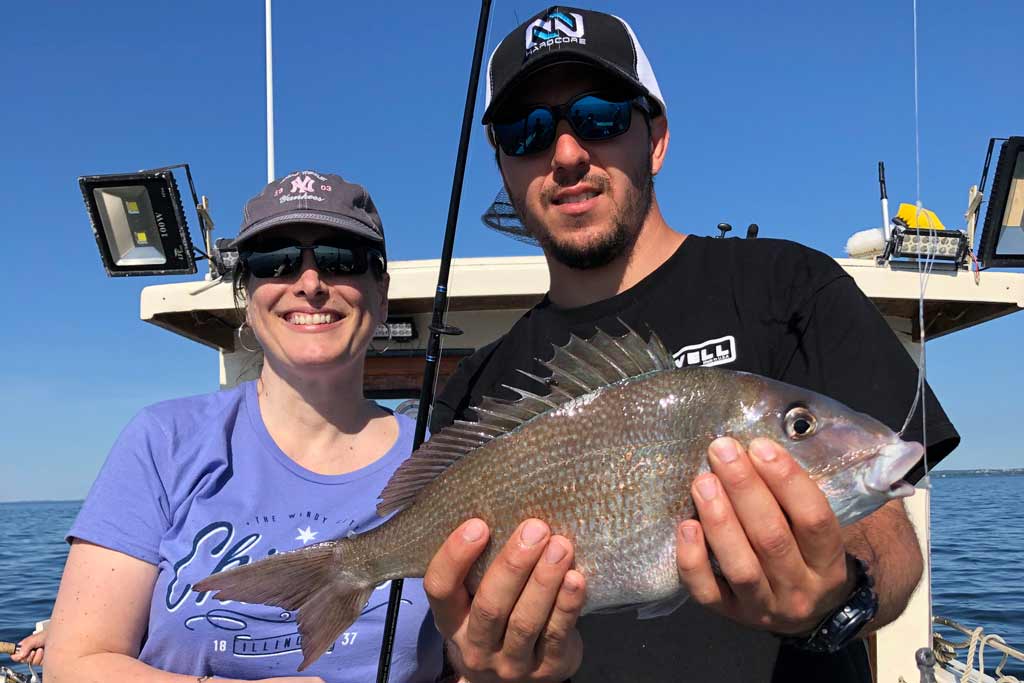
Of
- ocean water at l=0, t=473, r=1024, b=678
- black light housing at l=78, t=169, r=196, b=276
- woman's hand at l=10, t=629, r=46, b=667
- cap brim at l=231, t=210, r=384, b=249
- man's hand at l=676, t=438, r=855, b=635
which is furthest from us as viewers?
ocean water at l=0, t=473, r=1024, b=678

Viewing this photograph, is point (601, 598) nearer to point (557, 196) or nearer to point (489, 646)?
point (489, 646)

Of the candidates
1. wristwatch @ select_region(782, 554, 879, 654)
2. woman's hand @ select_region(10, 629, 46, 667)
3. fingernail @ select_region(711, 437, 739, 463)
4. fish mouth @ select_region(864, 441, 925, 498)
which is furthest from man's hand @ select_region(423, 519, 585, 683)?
woman's hand @ select_region(10, 629, 46, 667)

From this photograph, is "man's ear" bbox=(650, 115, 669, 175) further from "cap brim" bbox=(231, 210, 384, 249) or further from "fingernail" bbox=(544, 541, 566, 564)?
"fingernail" bbox=(544, 541, 566, 564)

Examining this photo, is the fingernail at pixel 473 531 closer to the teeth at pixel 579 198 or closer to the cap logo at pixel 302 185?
the teeth at pixel 579 198

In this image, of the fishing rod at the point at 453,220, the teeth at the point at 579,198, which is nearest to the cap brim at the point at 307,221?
the fishing rod at the point at 453,220

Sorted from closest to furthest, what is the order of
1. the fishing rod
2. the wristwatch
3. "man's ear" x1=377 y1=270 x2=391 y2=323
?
1. the wristwatch
2. "man's ear" x1=377 y1=270 x2=391 y2=323
3. the fishing rod

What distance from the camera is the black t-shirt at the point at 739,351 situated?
6.71ft

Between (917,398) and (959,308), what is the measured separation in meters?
5.09

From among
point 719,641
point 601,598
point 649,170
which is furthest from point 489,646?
point 649,170

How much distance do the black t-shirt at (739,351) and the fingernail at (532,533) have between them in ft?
1.80

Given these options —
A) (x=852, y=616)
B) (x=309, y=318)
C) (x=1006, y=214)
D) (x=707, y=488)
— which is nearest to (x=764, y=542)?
(x=707, y=488)

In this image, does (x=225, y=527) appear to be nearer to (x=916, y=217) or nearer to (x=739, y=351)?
(x=739, y=351)

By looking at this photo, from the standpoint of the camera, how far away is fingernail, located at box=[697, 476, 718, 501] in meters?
1.68

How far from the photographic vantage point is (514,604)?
6.33 ft
